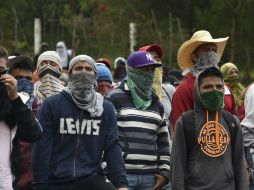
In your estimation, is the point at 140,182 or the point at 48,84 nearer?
the point at 140,182

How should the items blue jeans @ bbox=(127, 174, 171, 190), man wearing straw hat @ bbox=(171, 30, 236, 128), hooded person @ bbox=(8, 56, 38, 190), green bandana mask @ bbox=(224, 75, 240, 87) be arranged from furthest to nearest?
green bandana mask @ bbox=(224, 75, 240, 87) → blue jeans @ bbox=(127, 174, 171, 190) → man wearing straw hat @ bbox=(171, 30, 236, 128) → hooded person @ bbox=(8, 56, 38, 190)

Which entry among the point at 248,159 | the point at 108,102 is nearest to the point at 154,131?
the point at 108,102

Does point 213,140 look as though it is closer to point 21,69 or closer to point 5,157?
point 5,157

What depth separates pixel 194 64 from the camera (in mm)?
8680

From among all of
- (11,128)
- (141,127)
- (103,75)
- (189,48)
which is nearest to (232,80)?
(103,75)

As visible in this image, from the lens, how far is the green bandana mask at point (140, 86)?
8.58 metres

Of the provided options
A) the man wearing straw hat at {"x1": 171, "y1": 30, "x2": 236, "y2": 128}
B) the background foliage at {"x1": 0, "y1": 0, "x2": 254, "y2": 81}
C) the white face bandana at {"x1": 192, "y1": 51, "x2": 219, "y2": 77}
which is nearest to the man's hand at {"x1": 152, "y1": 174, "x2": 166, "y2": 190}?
the man wearing straw hat at {"x1": 171, "y1": 30, "x2": 236, "y2": 128}

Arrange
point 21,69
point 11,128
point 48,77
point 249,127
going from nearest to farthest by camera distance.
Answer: point 11,128 → point 21,69 → point 48,77 → point 249,127

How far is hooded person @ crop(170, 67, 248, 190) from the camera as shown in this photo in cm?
Answer: 756

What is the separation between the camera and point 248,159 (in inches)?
384

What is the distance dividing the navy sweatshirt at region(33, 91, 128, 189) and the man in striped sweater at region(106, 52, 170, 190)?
75cm

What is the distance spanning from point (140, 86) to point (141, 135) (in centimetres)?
51

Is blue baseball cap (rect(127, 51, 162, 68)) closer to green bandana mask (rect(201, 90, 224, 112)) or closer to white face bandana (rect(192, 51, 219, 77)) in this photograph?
white face bandana (rect(192, 51, 219, 77))

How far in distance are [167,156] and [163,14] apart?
79.7ft
